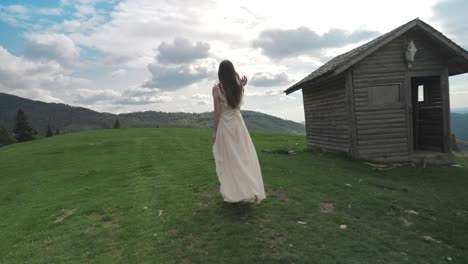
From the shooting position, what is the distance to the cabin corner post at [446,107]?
14711mm

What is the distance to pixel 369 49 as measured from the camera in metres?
13.9

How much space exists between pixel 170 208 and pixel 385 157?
11.1 m

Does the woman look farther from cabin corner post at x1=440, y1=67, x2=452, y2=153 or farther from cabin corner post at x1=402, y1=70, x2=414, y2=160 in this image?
cabin corner post at x1=440, y1=67, x2=452, y2=153

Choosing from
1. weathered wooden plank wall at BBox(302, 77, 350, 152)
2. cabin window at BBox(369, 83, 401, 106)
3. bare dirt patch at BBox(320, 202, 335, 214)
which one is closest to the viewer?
bare dirt patch at BBox(320, 202, 335, 214)

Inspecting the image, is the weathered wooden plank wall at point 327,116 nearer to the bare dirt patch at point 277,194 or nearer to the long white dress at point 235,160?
the bare dirt patch at point 277,194

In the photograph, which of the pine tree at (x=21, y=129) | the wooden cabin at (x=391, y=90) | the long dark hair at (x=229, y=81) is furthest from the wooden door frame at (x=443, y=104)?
the pine tree at (x=21, y=129)

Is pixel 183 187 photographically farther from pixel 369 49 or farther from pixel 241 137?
pixel 369 49

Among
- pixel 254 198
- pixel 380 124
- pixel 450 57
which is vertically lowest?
pixel 254 198

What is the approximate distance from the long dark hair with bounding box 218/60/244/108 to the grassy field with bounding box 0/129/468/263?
8.39 feet

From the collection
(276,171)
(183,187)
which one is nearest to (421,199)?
(276,171)

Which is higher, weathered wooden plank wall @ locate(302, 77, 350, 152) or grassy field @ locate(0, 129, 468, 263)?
weathered wooden plank wall @ locate(302, 77, 350, 152)

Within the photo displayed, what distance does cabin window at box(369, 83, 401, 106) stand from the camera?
48.1 feet

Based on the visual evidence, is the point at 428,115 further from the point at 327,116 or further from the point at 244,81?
the point at 244,81

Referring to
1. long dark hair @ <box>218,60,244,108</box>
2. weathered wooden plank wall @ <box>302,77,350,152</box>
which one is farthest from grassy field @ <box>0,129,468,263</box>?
weathered wooden plank wall @ <box>302,77,350,152</box>
